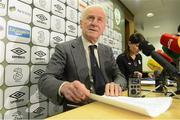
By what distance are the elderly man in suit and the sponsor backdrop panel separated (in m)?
0.22

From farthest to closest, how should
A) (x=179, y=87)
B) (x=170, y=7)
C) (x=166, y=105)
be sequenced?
(x=170, y=7) < (x=179, y=87) < (x=166, y=105)

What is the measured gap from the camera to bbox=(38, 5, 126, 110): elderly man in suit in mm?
825

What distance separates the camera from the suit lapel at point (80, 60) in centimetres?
119

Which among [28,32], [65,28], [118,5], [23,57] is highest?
[118,5]

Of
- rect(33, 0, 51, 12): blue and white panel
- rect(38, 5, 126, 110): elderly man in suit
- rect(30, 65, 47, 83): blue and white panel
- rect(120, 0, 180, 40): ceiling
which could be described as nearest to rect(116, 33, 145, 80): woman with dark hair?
rect(38, 5, 126, 110): elderly man in suit

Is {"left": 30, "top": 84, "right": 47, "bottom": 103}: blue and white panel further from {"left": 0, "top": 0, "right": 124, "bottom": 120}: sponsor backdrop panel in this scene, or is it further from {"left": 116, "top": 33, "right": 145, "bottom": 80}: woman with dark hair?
{"left": 116, "top": 33, "right": 145, "bottom": 80}: woman with dark hair

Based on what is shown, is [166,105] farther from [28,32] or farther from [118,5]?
[118,5]

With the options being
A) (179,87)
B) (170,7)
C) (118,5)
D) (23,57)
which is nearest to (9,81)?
(23,57)

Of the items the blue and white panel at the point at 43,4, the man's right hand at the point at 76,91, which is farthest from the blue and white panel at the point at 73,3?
the man's right hand at the point at 76,91

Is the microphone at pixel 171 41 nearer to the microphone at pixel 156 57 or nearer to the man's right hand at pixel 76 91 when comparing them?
the microphone at pixel 156 57

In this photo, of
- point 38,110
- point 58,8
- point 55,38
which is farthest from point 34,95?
point 58,8

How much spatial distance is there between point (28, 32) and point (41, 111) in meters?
0.59

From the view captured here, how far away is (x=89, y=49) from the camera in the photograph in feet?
4.20

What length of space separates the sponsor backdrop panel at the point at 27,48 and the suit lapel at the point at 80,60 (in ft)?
0.98
